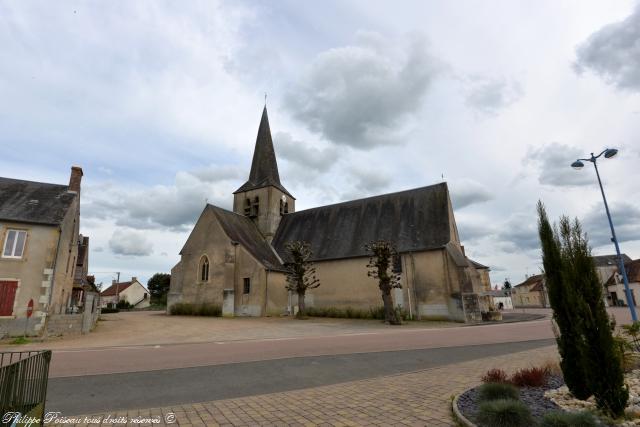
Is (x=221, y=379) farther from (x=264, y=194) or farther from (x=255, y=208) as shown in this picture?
(x=255, y=208)

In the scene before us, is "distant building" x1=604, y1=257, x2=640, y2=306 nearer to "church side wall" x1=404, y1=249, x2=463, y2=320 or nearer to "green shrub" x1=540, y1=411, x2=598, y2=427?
"church side wall" x1=404, y1=249, x2=463, y2=320

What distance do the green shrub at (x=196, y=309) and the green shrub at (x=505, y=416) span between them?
25643 mm

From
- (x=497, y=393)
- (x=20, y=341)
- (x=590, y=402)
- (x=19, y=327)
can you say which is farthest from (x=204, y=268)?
(x=590, y=402)

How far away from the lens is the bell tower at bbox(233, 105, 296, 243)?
35.8 m

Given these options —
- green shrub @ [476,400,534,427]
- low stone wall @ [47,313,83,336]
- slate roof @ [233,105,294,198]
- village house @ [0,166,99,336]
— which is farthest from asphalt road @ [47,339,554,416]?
slate roof @ [233,105,294,198]

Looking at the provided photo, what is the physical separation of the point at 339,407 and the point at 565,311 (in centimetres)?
387

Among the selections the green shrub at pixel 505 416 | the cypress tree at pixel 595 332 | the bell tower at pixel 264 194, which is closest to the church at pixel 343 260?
the bell tower at pixel 264 194

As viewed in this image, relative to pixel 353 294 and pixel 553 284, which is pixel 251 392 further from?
pixel 353 294

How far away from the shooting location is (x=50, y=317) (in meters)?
16.3

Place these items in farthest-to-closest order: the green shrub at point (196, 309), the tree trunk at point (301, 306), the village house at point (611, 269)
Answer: the village house at point (611, 269), the green shrub at point (196, 309), the tree trunk at point (301, 306)

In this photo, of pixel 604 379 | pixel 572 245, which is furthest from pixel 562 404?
pixel 572 245

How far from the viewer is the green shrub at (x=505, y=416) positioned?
4.16 meters

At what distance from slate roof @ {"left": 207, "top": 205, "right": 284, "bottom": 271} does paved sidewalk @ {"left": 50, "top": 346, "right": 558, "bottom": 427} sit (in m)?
22.0

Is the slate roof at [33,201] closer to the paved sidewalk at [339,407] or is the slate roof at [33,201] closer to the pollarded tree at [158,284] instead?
the paved sidewalk at [339,407]
